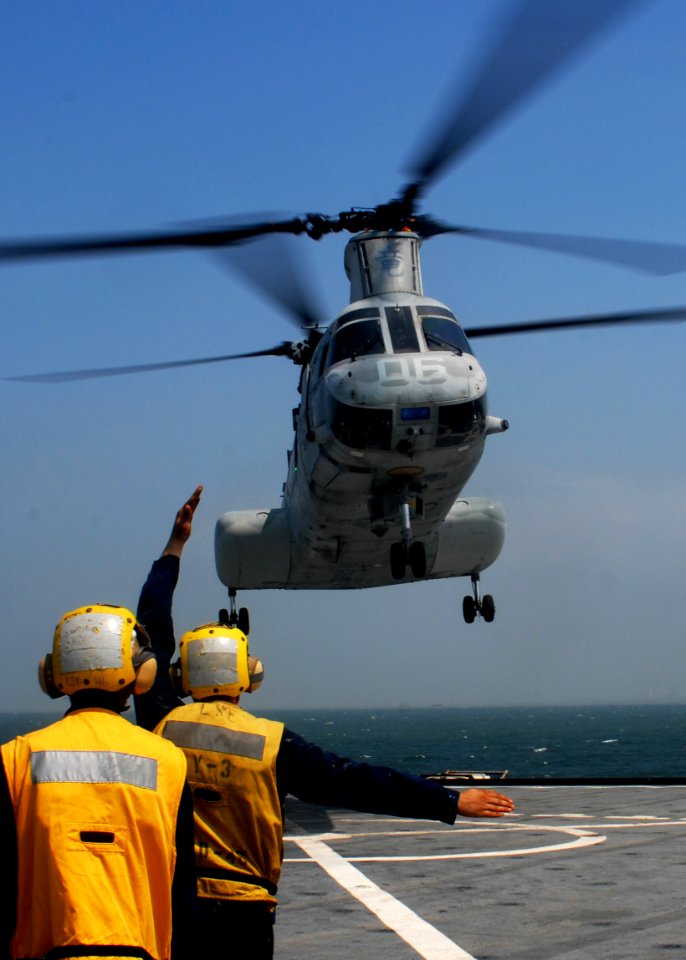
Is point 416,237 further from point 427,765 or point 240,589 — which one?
point 427,765

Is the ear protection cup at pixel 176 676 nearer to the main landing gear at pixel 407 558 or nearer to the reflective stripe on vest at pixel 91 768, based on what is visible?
the reflective stripe on vest at pixel 91 768

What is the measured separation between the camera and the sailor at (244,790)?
13.4ft

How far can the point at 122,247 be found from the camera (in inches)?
555

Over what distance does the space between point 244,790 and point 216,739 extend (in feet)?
0.76

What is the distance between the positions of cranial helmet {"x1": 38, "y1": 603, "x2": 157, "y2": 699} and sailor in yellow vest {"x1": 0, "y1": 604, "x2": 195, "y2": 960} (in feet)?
0.46

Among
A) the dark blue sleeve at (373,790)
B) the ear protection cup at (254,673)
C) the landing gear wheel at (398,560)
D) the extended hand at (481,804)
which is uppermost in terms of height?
the landing gear wheel at (398,560)

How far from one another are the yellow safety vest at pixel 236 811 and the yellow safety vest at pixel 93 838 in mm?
915

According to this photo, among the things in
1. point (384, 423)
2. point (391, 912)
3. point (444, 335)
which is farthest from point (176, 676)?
point (444, 335)

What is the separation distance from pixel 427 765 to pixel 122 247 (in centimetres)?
7676

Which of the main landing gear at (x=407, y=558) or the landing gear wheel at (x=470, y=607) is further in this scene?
the landing gear wheel at (x=470, y=607)

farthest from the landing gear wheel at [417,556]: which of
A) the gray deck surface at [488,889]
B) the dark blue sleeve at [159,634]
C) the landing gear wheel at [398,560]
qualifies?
the dark blue sleeve at [159,634]

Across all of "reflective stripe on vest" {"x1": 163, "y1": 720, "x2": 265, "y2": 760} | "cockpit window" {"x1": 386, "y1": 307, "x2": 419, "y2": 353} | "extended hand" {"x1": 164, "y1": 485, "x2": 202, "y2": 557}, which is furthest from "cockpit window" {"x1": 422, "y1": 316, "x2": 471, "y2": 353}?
"reflective stripe on vest" {"x1": 163, "y1": 720, "x2": 265, "y2": 760}

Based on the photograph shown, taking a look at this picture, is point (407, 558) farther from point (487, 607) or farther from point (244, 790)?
point (244, 790)

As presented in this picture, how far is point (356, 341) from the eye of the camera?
15609mm
